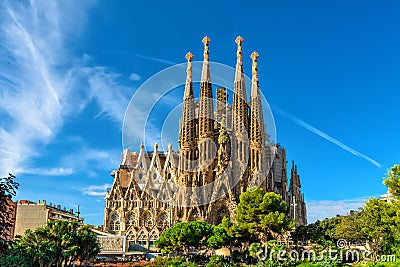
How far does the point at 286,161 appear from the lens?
73688 mm

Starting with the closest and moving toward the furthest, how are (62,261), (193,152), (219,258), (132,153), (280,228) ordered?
(62,261), (219,258), (280,228), (193,152), (132,153)

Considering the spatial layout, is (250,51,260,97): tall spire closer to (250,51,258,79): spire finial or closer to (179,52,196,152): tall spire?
(250,51,258,79): spire finial

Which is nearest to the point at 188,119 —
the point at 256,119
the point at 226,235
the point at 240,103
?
the point at 240,103

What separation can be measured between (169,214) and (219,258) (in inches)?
966

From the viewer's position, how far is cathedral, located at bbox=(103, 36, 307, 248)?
61656 millimetres

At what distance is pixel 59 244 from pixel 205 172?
30813 millimetres

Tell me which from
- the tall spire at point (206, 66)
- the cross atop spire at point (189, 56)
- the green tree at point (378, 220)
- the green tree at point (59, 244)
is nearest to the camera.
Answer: the green tree at point (59, 244)

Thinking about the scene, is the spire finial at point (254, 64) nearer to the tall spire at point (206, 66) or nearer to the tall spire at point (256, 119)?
the tall spire at point (256, 119)

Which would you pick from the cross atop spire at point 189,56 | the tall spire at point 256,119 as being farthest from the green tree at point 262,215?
the cross atop spire at point 189,56

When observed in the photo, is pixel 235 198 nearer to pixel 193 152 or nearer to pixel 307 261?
pixel 193 152

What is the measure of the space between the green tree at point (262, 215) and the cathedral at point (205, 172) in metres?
14.3

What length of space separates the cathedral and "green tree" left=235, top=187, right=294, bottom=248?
47.0ft

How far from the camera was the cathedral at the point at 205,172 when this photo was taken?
2427 inches

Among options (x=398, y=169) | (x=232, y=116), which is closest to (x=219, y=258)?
(x=398, y=169)
